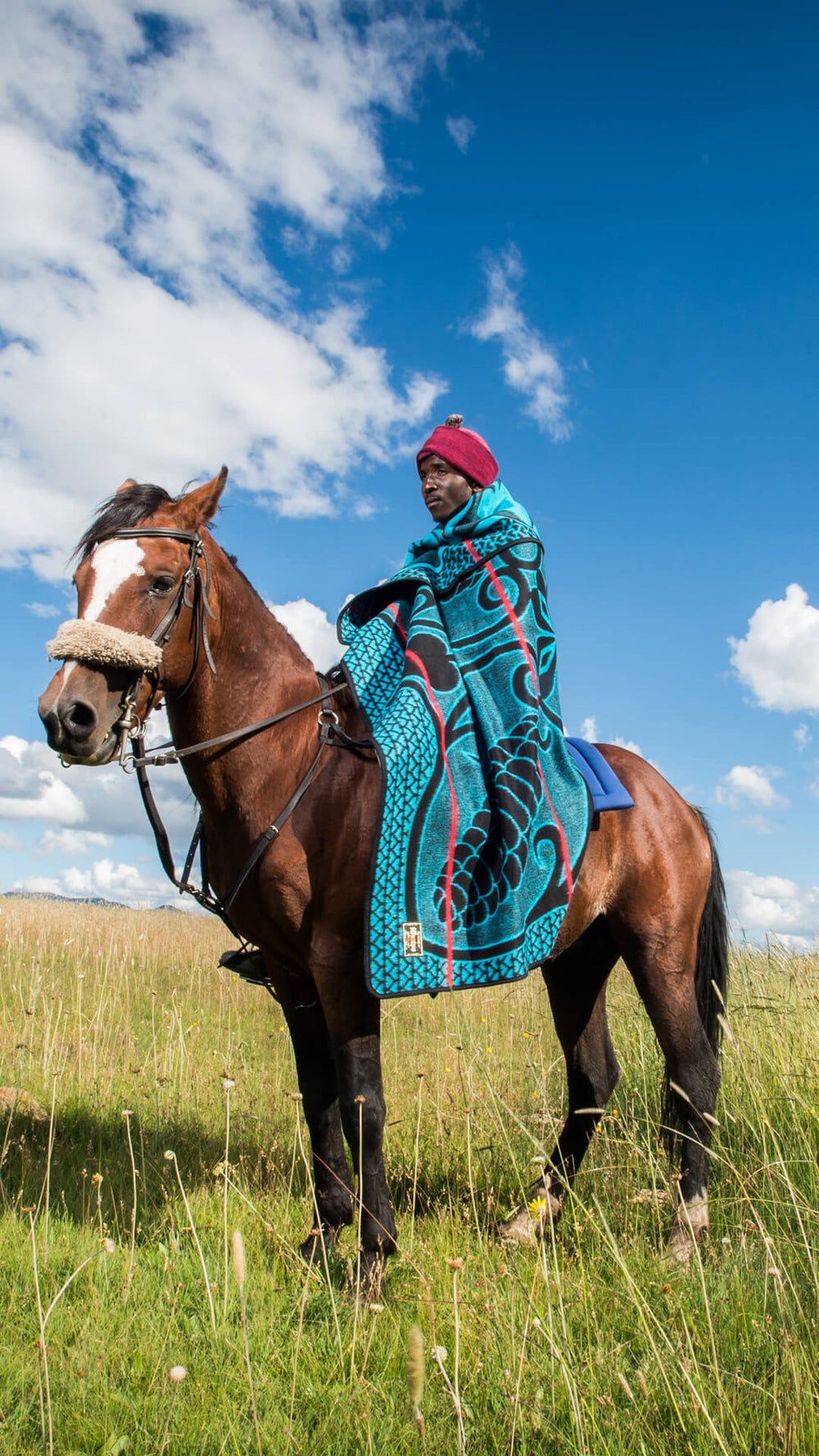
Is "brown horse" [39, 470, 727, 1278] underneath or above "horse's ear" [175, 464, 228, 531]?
underneath

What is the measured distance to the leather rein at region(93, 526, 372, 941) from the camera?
317cm

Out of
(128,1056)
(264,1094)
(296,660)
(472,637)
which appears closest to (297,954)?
→ (296,660)

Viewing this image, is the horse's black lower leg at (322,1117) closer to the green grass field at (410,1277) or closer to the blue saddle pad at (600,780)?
Answer: the green grass field at (410,1277)

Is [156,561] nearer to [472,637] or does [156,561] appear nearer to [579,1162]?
[472,637]

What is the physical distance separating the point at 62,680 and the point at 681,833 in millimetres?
3077

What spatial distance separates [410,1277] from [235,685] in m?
2.51

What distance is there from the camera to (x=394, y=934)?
3148mm

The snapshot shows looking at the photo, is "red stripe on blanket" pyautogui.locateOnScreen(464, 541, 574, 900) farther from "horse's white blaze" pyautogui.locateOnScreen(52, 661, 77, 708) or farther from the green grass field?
"horse's white blaze" pyautogui.locateOnScreen(52, 661, 77, 708)

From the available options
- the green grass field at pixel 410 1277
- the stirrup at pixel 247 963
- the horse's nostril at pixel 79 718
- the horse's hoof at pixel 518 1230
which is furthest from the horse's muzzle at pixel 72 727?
the horse's hoof at pixel 518 1230

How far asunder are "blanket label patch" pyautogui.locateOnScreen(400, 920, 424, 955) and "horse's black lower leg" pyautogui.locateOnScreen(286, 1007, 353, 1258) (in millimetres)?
797

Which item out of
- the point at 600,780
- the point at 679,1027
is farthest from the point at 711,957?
the point at 600,780

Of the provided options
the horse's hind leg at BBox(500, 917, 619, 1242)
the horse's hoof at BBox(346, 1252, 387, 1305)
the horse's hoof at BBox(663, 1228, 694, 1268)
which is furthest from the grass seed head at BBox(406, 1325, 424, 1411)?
the horse's hind leg at BBox(500, 917, 619, 1242)

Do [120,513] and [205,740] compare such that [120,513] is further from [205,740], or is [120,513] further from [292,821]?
[292,821]

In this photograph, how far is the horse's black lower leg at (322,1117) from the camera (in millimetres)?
3590
